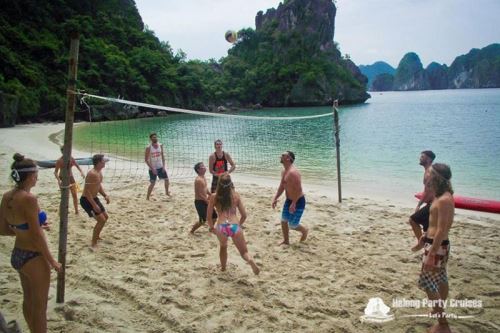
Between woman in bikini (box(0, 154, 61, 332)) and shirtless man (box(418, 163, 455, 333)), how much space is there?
322 cm

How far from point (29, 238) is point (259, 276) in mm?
2635

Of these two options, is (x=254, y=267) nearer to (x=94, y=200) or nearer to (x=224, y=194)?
(x=224, y=194)

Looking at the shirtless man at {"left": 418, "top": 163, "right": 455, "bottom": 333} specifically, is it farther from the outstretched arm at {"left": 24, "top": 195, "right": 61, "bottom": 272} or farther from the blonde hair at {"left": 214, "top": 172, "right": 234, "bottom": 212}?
the outstretched arm at {"left": 24, "top": 195, "right": 61, "bottom": 272}

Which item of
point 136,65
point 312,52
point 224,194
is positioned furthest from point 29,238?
point 312,52

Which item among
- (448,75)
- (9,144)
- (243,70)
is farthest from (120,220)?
(448,75)

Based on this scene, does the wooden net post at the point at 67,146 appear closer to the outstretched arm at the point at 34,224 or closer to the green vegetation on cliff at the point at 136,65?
the outstretched arm at the point at 34,224

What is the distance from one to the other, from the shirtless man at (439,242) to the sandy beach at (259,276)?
0.44m

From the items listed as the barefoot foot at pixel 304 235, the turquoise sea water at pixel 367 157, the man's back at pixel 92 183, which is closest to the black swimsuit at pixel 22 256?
the man's back at pixel 92 183

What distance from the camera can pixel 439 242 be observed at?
3.04 m

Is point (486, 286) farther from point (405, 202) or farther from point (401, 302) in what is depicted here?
point (405, 202)

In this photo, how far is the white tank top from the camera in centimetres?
788

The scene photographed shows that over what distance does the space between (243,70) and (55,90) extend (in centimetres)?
5142

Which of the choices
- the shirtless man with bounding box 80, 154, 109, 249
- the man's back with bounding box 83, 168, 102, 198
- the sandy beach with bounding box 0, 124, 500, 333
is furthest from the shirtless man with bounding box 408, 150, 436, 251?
the man's back with bounding box 83, 168, 102, 198

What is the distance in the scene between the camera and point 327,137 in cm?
2506
